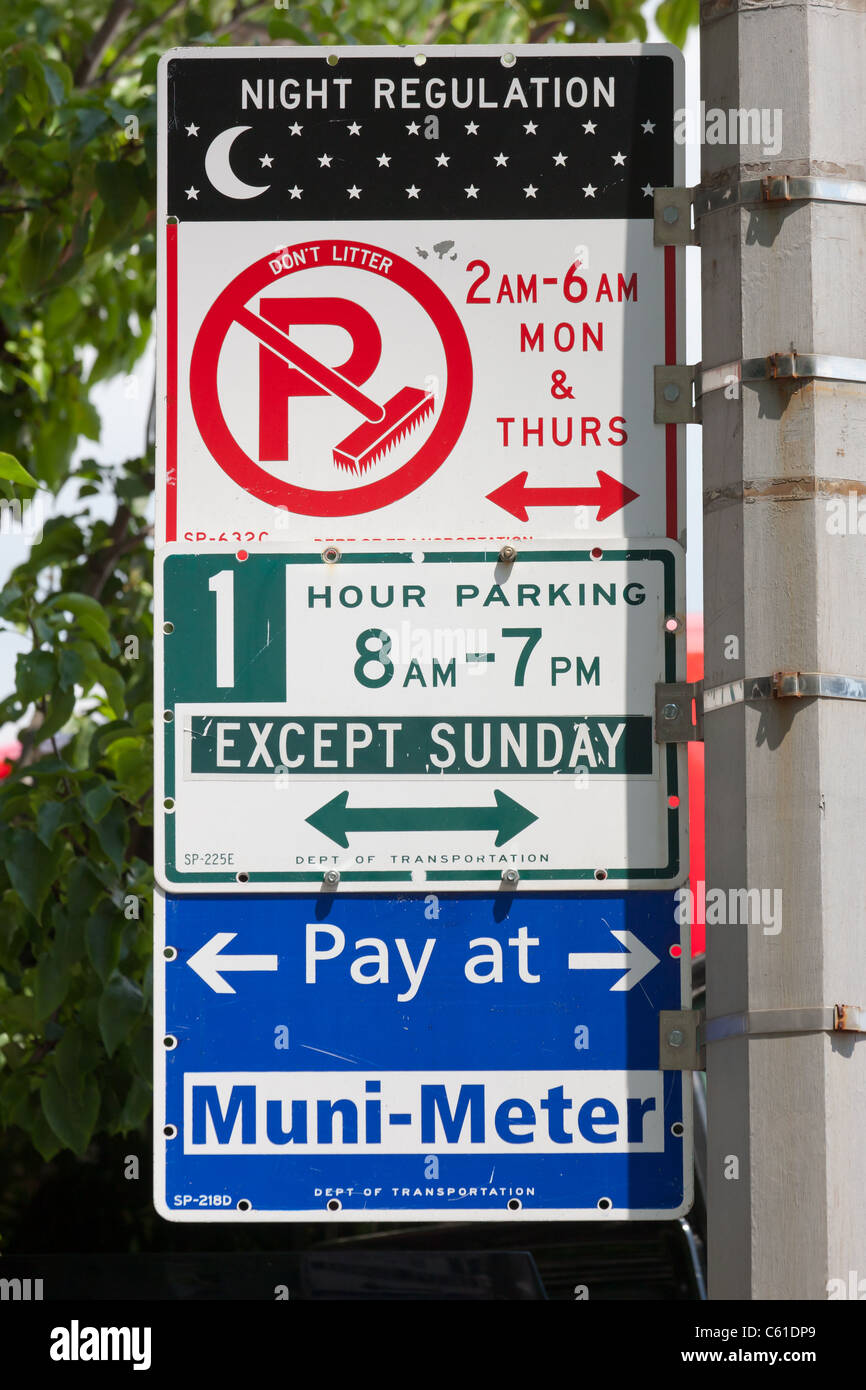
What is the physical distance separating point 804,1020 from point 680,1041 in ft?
0.85

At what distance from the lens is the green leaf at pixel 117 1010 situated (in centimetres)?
321

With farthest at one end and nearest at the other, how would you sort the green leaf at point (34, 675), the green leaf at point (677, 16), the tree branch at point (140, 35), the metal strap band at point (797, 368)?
the tree branch at point (140, 35), the green leaf at point (677, 16), the green leaf at point (34, 675), the metal strap band at point (797, 368)

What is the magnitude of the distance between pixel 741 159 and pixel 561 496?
0.58m

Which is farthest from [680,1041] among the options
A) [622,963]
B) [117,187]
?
[117,187]

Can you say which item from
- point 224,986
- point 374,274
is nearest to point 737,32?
point 374,274

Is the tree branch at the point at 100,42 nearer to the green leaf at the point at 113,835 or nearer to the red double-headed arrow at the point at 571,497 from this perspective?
the green leaf at the point at 113,835

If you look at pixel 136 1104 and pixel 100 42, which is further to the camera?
pixel 100 42

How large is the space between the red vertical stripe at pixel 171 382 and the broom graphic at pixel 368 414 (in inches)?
8.1

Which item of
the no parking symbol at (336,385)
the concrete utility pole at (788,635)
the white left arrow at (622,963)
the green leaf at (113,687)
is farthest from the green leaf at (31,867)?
the concrete utility pole at (788,635)

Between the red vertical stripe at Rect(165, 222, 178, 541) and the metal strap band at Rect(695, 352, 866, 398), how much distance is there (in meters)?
0.89

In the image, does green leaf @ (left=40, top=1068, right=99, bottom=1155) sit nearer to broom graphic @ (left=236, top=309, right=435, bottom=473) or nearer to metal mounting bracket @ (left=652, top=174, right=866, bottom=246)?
broom graphic @ (left=236, top=309, right=435, bottom=473)

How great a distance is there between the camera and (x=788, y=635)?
223 cm

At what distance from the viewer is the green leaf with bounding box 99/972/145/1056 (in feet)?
10.5

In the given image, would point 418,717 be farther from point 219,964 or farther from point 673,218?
point 673,218
